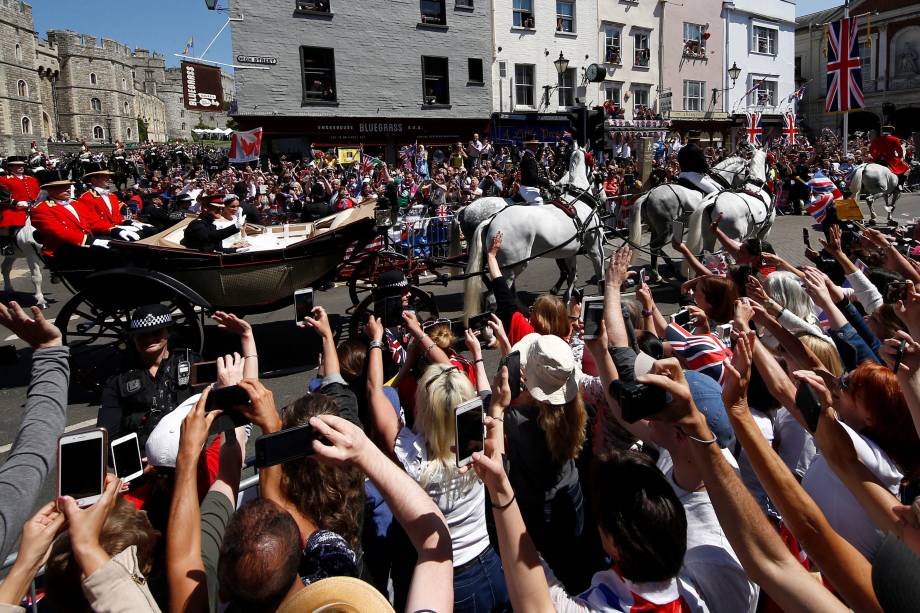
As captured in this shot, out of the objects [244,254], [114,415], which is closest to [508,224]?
[244,254]

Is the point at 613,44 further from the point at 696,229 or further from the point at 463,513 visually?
the point at 463,513

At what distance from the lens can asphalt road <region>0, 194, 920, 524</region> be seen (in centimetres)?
596

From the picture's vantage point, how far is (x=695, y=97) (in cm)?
3134

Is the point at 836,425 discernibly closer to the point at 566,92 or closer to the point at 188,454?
the point at 188,454

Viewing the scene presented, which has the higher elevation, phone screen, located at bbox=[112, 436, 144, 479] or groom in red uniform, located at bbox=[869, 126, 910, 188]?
groom in red uniform, located at bbox=[869, 126, 910, 188]

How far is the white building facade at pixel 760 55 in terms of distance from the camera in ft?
106

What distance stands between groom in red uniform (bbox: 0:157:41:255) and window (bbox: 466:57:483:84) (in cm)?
1604

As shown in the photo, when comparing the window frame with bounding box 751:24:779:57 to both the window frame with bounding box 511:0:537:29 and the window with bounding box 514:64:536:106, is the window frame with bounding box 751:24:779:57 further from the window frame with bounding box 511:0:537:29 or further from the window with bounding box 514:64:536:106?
the window with bounding box 514:64:536:106

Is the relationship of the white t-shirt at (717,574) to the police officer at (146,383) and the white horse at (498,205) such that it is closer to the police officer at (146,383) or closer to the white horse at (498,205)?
the police officer at (146,383)

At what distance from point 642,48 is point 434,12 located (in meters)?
10.9

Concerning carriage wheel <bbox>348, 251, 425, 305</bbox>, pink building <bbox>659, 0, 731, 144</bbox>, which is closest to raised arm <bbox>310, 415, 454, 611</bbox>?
carriage wheel <bbox>348, 251, 425, 305</bbox>

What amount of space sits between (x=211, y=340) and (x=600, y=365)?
5.64 m

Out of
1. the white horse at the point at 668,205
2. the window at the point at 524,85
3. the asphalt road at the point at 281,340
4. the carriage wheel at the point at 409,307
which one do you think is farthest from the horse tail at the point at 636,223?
the window at the point at 524,85

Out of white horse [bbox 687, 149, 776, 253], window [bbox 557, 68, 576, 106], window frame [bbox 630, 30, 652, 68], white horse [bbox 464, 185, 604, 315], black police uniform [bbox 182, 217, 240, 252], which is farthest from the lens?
window frame [bbox 630, 30, 652, 68]
